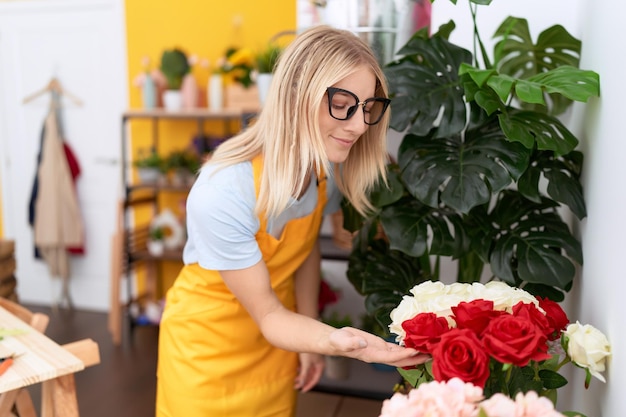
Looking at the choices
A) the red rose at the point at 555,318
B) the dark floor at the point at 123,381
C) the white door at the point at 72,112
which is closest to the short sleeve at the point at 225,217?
the red rose at the point at 555,318

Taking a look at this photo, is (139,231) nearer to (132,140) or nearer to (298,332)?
(132,140)

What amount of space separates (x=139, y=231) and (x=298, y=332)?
3040 mm

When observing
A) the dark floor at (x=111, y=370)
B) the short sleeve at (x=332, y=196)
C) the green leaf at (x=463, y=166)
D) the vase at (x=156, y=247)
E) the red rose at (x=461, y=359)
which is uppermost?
the green leaf at (x=463, y=166)

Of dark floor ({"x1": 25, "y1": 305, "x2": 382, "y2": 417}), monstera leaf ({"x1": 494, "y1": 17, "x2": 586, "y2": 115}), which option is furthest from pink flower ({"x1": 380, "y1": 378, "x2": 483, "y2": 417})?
dark floor ({"x1": 25, "y1": 305, "x2": 382, "y2": 417})

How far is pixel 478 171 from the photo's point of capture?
1304 millimetres

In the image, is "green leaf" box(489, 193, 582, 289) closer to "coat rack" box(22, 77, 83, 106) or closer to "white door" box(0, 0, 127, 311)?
"white door" box(0, 0, 127, 311)

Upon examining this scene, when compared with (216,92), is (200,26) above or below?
above

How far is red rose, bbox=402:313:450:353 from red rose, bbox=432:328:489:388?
5 cm

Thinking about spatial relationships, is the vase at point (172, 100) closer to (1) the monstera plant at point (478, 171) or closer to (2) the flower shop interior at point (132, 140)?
(2) the flower shop interior at point (132, 140)

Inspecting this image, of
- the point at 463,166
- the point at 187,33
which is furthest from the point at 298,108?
the point at 187,33

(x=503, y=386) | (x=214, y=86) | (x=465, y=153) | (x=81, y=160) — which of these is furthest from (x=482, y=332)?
(x=81, y=160)

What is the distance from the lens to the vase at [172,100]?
380 cm

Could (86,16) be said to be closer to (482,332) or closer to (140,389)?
(140,389)

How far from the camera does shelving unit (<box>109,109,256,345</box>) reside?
3.75 meters
